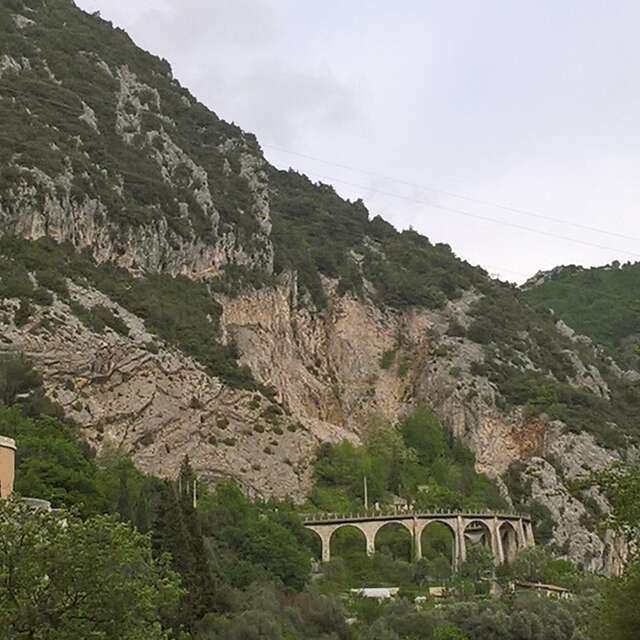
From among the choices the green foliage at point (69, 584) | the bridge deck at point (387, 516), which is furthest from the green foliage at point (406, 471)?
the green foliage at point (69, 584)

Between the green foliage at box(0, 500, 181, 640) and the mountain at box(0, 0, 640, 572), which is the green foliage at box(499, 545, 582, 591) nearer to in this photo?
the mountain at box(0, 0, 640, 572)

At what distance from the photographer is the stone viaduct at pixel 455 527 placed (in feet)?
237

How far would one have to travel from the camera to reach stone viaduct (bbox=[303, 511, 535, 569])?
72188 mm

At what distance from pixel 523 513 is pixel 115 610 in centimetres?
6155

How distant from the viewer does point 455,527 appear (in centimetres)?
7494

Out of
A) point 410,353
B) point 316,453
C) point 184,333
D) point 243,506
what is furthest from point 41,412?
point 410,353

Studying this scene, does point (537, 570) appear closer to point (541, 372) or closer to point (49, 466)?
point (49, 466)

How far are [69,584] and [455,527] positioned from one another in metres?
54.4

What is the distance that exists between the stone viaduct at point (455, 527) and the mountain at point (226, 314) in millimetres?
3638

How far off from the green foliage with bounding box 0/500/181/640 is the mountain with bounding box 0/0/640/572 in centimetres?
4283

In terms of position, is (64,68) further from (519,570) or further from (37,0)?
(519,570)

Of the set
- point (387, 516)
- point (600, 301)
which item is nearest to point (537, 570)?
point (387, 516)

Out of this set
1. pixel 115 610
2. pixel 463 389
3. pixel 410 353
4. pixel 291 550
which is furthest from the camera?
pixel 410 353

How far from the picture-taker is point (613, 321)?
14188 cm
